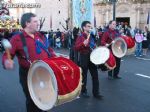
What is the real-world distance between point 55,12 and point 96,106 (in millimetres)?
32833

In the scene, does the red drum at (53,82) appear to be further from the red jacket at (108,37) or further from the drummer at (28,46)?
the red jacket at (108,37)

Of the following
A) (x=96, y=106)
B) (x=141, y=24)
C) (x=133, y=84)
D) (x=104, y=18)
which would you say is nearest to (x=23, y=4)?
(x=104, y=18)

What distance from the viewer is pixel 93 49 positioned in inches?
305

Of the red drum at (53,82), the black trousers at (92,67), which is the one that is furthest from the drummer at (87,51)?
the red drum at (53,82)

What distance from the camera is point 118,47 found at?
8898 mm

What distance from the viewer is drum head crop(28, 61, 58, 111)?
4.37m

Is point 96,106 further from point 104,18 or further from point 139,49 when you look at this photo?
point 104,18

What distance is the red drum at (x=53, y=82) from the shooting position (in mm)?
4250

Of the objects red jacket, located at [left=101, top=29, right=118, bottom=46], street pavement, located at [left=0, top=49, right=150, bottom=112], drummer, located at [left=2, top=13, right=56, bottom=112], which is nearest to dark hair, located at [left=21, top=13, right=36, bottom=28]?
drummer, located at [left=2, top=13, right=56, bottom=112]

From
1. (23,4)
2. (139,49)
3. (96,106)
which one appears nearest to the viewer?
(96,106)

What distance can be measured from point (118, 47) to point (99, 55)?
1.39m

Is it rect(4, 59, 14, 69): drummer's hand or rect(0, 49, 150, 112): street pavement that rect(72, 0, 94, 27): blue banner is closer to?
rect(0, 49, 150, 112): street pavement

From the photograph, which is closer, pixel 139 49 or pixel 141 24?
pixel 139 49

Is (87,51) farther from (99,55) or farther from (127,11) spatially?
(127,11)
